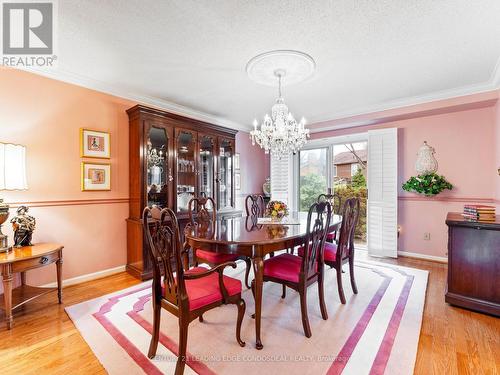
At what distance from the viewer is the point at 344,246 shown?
2506 millimetres

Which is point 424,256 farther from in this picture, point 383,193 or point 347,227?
point 347,227

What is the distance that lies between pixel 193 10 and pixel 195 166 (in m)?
2.18

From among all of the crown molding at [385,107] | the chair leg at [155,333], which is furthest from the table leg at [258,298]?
the crown molding at [385,107]

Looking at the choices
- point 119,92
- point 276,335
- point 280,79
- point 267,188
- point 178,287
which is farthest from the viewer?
point 267,188

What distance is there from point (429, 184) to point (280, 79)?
267cm

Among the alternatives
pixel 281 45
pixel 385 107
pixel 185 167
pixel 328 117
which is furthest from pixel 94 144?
pixel 385 107

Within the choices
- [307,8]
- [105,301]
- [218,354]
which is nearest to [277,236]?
[218,354]

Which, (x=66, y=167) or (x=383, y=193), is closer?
(x=66, y=167)

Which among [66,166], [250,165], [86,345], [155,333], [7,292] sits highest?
[250,165]

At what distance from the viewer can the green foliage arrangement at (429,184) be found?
3.50 metres

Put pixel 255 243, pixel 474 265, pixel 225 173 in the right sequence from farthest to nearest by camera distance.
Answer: pixel 225 173 → pixel 474 265 → pixel 255 243

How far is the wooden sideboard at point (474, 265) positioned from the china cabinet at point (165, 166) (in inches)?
113

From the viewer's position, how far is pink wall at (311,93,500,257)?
3.32 meters
